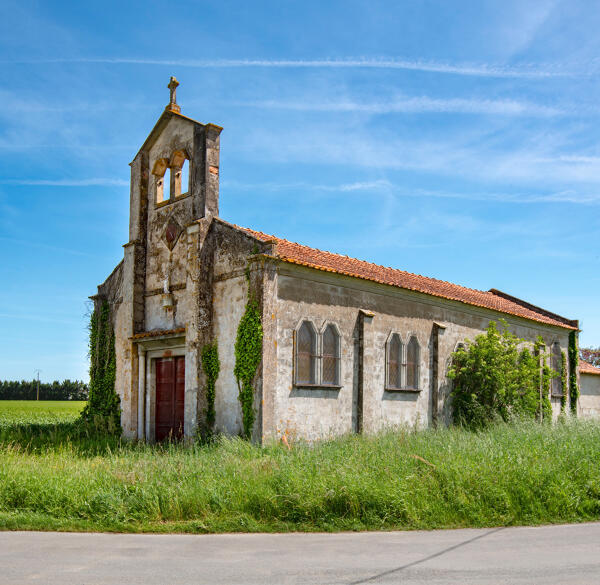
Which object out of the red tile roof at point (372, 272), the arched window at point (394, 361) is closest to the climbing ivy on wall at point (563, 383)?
the red tile roof at point (372, 272)

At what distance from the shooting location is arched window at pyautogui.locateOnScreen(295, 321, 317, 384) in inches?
673

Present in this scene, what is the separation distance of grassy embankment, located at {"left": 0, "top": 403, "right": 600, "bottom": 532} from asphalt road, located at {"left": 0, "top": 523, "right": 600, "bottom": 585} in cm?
46

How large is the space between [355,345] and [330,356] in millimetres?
1040

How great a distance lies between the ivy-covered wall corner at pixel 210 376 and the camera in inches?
669

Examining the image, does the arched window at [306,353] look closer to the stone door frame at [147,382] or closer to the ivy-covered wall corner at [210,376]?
the ivy-covered wall corner at [210,376]

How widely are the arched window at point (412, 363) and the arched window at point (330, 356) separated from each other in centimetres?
351

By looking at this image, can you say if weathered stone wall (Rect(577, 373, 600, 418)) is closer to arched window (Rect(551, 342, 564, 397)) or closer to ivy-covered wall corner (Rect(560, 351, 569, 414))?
ivy-covered wall corner (Rect(560, 351, 569, 414))

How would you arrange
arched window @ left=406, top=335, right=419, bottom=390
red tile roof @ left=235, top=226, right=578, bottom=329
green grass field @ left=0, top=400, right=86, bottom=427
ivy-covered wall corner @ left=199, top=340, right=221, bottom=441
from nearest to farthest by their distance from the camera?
ivy-covered wall corner @ left=199, top=340, right=221, bottom=441 < red tile roof @ left=235, top=226, right=578, bottom=329 < arched window @ left=406, top=335, right=419, bottom=390 < green grass field @ left=0, top=400, right=86, bottom=427

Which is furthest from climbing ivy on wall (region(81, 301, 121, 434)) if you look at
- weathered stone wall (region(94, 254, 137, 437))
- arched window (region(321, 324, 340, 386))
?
arched window (region(321, 324, 340, 386))

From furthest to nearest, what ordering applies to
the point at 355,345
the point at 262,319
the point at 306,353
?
1. the point at 355,345
2. the point at 306,353
3. the point at 262,319

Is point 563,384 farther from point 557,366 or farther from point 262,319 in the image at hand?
point 262,319

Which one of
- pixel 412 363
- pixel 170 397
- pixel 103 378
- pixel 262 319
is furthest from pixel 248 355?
pixel 103 378

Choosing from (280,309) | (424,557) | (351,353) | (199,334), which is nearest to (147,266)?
(199,334)

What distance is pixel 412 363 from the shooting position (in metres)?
20.9
